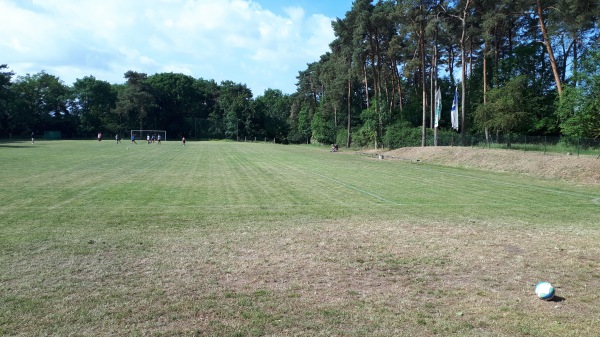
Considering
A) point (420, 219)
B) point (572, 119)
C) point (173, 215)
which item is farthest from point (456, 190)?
point (572, 119)

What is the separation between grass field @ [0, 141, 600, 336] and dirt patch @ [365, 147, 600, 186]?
9.10 meters

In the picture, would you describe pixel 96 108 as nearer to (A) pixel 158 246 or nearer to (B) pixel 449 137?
(B) pixel 449 137

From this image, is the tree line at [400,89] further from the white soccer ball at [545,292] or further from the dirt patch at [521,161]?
the white soccer ball at [545,292]

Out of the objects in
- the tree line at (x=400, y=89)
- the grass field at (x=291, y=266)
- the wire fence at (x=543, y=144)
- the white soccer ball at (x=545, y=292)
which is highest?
the tree line at (x=400, y=89)

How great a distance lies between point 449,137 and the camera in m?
44.5

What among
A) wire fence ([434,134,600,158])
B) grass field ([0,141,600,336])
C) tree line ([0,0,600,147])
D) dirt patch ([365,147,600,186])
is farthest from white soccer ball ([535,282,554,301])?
tree line ([0,0,600,147])

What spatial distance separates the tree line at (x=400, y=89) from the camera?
1359 inches

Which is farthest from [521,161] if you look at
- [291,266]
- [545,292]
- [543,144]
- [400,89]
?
[400,89]

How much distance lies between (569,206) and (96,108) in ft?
367

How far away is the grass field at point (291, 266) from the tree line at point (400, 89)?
25.8m

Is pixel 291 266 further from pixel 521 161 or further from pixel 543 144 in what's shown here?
pixel 543 144

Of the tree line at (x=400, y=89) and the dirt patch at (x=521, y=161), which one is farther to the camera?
the tree line at (x=400, y=89)

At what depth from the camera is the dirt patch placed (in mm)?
20812

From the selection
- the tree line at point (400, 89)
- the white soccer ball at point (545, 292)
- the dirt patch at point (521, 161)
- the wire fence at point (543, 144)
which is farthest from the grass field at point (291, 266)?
the tree line at point (400, 89)
